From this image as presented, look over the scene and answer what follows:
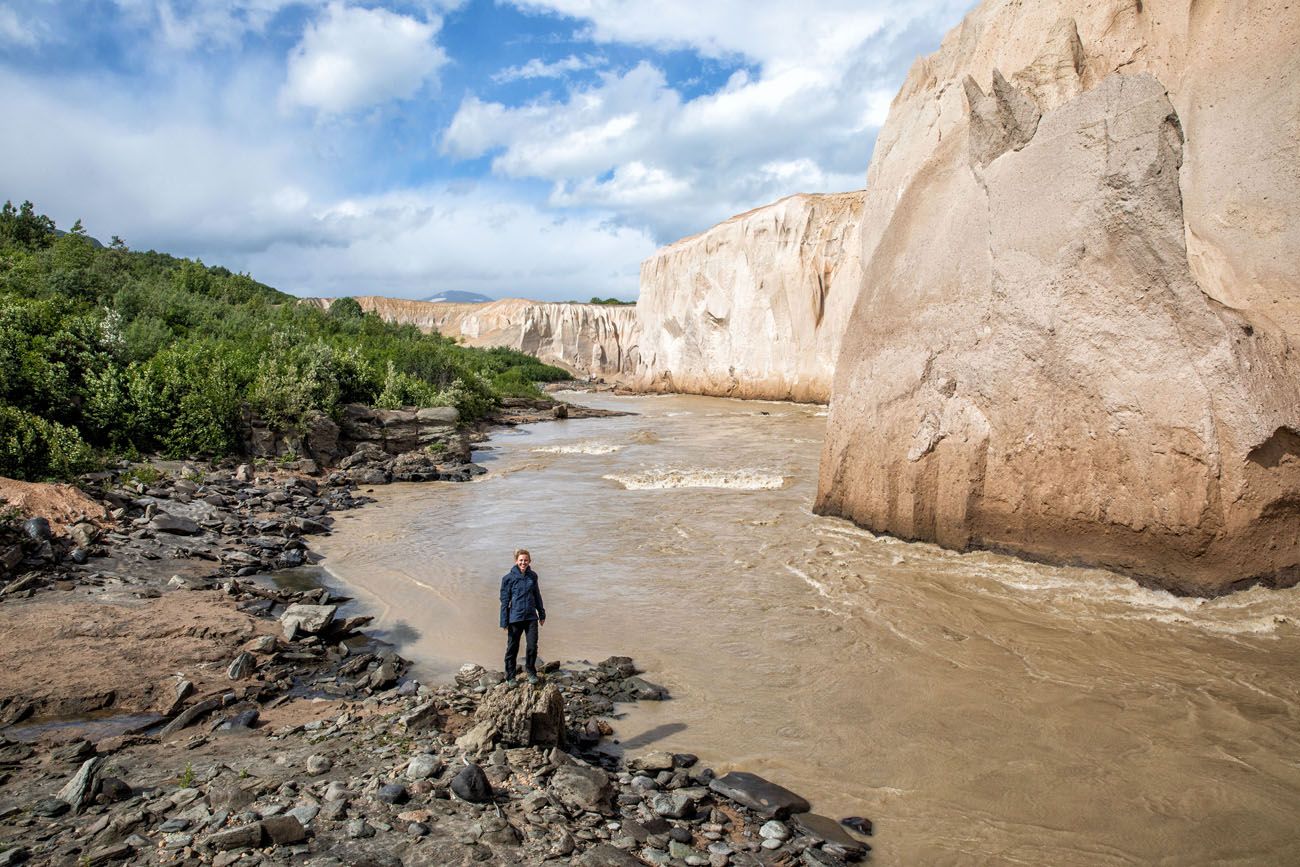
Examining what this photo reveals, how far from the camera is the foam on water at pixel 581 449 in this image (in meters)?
22.3

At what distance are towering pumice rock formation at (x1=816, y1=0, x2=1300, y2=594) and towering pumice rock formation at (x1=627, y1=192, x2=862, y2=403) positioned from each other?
2380 cm

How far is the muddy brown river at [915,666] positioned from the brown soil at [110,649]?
1.69 m

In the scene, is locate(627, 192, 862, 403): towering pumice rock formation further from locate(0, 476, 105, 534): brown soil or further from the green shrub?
locate(0, 476, 105, 534): brown soil

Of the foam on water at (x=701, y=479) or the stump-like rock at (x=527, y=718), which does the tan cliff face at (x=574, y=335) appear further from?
the stump-like rock at (x=527, y=718)

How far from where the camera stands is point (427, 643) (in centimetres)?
754

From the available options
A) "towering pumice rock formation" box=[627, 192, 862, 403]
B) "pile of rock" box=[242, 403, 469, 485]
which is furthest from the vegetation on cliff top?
"towering pumice rock formation" box=[627, 192, 862, 403]

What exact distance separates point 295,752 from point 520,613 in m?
1.91

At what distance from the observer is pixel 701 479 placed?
55.0 feet

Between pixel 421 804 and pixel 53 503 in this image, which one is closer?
A: pixel 421 804

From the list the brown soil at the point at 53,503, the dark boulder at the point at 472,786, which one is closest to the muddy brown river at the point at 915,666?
the dark boulder at the point at 472,786

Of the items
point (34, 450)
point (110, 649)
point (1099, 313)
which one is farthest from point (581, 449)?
point (110, 649)

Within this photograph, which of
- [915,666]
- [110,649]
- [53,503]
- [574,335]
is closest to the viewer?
[110,649]

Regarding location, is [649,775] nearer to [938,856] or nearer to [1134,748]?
[938,856]

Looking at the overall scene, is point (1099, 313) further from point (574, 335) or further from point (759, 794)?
point (574, 335)
